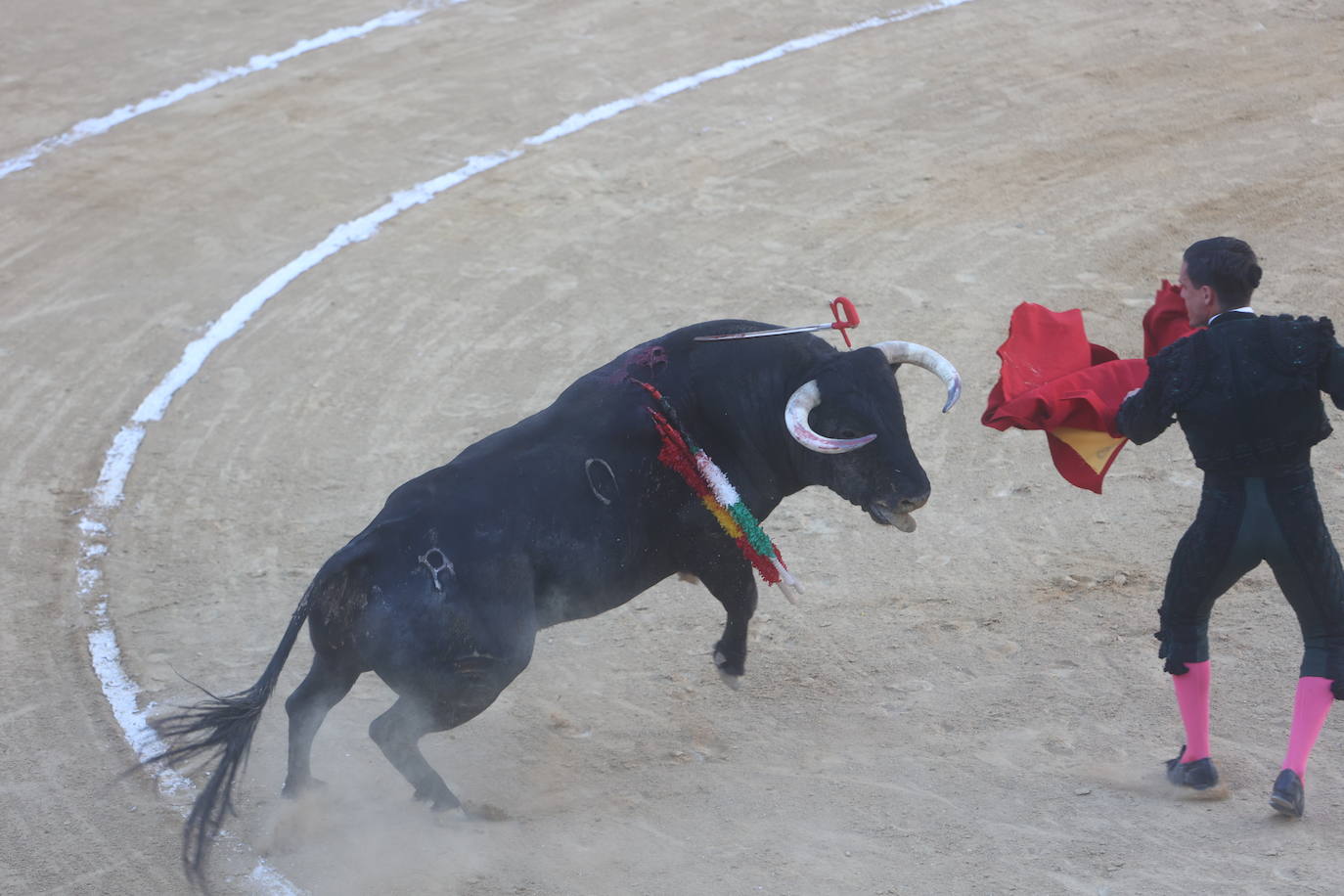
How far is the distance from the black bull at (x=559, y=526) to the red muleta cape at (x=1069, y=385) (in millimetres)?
466

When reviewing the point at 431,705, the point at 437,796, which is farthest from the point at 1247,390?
the point at 437,796

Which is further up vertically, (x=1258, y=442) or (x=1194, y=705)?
(x=1258, y=442)

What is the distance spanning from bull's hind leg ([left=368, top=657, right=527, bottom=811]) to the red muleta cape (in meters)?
1.80

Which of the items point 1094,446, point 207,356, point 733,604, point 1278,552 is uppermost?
point 1094,446

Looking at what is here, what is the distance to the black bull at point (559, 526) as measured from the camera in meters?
4.68

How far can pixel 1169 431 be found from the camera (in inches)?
289

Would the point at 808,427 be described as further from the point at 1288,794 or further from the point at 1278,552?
the point at 1288,794

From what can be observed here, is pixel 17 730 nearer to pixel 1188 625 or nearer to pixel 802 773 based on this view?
pixel 802 773

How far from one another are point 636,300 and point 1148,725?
4.70 m

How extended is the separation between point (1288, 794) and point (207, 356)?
6.65m

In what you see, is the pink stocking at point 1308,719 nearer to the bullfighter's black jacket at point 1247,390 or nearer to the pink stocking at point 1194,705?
the pink stocking at point 1194,705

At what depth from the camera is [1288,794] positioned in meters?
4.42

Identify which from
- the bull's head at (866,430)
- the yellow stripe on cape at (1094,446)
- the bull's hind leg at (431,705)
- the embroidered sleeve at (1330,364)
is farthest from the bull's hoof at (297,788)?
the embroidered sleeve at (1330,364)

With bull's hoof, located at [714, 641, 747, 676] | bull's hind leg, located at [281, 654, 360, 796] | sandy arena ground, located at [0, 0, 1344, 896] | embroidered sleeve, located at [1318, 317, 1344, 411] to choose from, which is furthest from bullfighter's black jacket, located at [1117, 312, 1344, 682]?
bull's hind leg, located at [281, 654, 360, 796]
